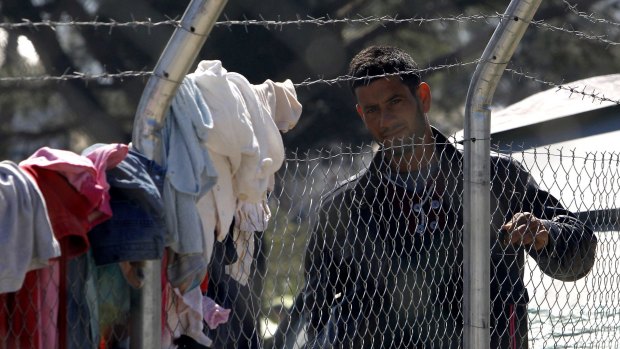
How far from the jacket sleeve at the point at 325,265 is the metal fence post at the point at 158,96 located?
835mm

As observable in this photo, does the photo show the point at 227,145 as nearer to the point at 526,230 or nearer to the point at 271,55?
the point at 526,230

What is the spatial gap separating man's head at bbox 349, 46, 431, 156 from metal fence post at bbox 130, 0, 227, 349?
119 cm

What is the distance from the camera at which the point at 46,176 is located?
7.75 feet

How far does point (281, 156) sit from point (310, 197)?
0.54 meters

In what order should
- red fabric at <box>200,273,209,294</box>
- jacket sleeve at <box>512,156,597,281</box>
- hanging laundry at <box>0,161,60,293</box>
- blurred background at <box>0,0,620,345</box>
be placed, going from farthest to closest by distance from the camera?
blurred background at <box>0,0,620,345</box> < jacket sleeve at <box>512,156,597,281</box> < red fabric at <box>200,273,209,294</box> < hanging laundry at <box>0,161,60,293</box>

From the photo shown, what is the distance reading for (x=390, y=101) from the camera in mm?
3695

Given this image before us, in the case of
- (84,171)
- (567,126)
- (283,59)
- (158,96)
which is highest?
(283,59)

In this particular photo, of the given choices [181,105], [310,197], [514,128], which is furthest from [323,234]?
[514,128]

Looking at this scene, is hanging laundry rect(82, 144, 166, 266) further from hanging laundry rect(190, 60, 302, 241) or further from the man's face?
the man's face

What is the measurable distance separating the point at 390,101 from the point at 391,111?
0.04m

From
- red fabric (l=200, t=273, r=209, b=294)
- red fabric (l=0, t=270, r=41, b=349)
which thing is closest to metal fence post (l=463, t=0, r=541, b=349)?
red fabric (l=200, t=273, r=209, b=294)

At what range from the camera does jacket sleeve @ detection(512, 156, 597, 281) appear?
348cm

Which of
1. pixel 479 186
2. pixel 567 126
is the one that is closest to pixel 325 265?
pixel 479 186

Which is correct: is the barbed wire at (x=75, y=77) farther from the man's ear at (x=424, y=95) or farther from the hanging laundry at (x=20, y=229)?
the man's ear at (x=424, y=95)
